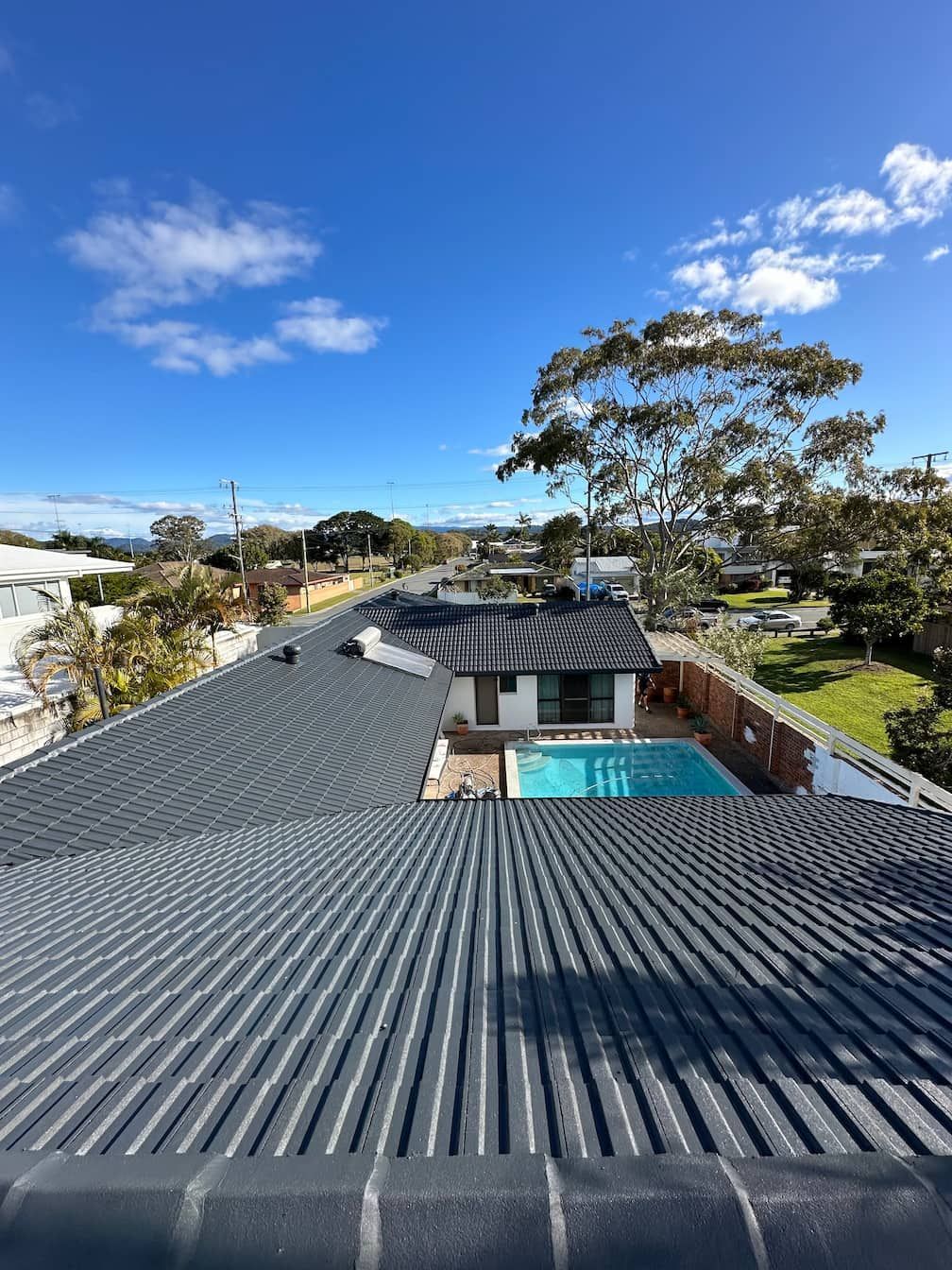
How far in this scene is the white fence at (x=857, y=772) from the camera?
8148 millimetres

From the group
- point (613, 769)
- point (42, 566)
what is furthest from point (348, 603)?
point (613, 769)

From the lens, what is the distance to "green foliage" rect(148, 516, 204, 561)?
76812 millimetres

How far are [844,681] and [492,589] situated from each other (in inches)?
1178

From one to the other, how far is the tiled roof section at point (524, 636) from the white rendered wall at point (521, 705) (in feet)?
2.52

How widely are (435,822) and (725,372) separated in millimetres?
26620

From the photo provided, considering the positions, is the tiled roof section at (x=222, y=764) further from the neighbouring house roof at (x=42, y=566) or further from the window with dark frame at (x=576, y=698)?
the neighbouring house roof at (x=42, y=566)

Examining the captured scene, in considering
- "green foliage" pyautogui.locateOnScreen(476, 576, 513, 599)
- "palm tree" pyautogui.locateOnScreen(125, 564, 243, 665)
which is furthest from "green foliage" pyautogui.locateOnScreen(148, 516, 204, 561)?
"palm tree" pyautogui.locateOnScreen(125, 564, 243, 665)

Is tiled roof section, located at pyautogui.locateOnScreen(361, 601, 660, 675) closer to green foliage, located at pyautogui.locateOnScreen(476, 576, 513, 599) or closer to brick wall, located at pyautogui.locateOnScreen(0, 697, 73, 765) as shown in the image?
brick wall, located at pyautogui.locateOnScreen(0, 697, 73, 765)

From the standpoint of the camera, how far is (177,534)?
256 feet

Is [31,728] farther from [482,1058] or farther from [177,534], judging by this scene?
[177,534]

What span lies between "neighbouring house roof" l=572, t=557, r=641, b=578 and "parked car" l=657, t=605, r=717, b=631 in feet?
61.3

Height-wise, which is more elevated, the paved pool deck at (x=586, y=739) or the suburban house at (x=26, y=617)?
the suburban house at (x=26, y=617)

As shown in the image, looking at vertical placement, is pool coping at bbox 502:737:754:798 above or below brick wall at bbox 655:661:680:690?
below

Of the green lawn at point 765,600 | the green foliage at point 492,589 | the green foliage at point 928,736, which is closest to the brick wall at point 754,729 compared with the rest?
the green foliage at point 928,736
